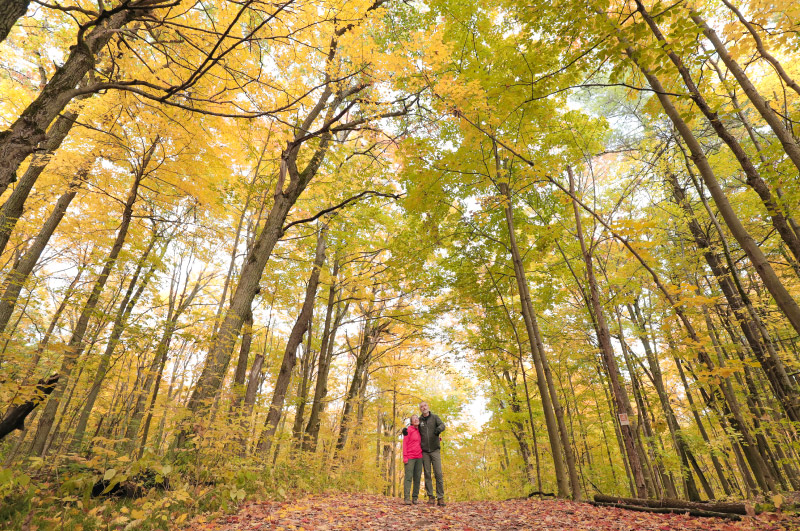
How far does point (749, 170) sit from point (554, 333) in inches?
278

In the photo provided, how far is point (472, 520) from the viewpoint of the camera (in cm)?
470

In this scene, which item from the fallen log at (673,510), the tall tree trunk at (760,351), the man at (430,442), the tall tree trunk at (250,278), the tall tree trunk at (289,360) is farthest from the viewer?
the tall tree trunk at (289,360)

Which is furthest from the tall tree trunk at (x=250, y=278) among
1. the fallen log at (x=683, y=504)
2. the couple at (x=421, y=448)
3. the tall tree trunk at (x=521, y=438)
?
the tall tree trunk at (x=521, y=438)

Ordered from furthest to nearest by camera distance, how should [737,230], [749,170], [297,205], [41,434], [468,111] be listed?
[297,205], [41,434], [468,111], [749,170], [737,230]

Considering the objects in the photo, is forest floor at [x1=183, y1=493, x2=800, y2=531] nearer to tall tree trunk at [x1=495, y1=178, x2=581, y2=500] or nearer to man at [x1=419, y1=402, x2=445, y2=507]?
tall tree trunk at [x1=495, y1=178, x2=581, y2=500]

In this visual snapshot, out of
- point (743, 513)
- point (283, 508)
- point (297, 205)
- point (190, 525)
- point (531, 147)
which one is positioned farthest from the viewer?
point (297, 205)

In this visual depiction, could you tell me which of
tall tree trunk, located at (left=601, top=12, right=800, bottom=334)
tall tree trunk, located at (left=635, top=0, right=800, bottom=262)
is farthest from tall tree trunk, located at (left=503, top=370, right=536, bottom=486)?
tall tree trunk, located at (left=601, top=12, right=800, bottom=334)

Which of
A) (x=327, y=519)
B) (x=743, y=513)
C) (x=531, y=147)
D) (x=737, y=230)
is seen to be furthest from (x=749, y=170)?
(x=327, y=519)

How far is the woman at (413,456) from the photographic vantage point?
642 centimetres

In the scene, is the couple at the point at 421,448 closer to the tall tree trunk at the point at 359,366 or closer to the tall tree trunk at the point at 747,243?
the tall tree trunk at the point at 747,243

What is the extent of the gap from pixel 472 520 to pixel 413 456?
187 cm

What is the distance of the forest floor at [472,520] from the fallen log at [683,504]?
0.28 m

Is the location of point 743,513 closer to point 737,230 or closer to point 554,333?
point 737,230

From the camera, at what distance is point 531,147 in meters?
8.05
